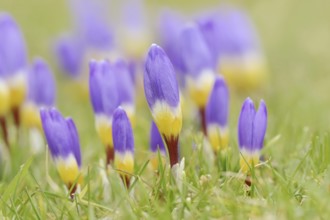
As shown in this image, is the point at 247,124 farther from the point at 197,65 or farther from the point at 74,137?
the point at 197,65

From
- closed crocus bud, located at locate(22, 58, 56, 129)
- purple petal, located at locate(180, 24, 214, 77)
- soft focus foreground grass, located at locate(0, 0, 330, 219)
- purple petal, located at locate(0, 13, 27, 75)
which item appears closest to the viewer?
soft focus foreground grass, located at locate(0, 0, 330, 219)

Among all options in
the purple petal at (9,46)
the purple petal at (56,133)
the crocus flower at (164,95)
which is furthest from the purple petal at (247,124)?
the purple petal at (9,46)

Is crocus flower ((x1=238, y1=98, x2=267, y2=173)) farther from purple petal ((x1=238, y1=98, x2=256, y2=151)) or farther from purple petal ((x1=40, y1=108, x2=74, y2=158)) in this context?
purple petal ((x1=40, y1=108, x2=74, y2=158))

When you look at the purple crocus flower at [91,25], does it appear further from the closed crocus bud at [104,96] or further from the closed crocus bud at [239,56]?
the closed crocus bud at [104,96]

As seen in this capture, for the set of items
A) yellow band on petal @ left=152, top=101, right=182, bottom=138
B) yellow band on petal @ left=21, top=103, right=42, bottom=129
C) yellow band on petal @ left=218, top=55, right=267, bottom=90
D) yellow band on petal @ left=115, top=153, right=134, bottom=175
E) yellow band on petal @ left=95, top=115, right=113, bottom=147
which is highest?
yellow band on petal @ left=152, top=101, right=182, bottom=138

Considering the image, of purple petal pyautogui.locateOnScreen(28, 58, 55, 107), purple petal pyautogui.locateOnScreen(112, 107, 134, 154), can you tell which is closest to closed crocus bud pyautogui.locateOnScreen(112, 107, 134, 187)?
purple petal pyautogui.locateOnScreen(112, 107, 134, 154)

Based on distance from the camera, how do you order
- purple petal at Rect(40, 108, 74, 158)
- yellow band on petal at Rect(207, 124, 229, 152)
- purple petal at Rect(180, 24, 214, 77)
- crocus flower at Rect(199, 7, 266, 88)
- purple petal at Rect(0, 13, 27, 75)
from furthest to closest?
crocus flower at Rect(199, 7, 266, 88) → purple petal at Rect(0, 13, 27, 75) → purple petal at Rect(180, 24, 214, 77) → yellow band on petal at Rect(207, 124, 229, 152) → purple petal at Rect(40, 108, 74, 158)

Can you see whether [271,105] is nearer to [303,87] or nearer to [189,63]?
[303,87]

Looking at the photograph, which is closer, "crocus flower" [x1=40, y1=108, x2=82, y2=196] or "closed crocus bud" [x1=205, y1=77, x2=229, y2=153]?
"crocus flower" [x1=40, y1=108, x2=82, y2=196]
